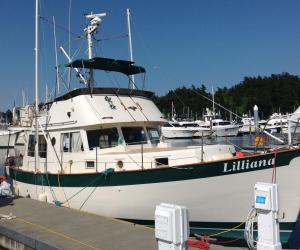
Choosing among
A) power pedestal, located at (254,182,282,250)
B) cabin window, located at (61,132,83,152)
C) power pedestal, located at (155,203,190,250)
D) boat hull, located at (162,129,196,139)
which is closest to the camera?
power pedestal, located at (155,203,190,250)

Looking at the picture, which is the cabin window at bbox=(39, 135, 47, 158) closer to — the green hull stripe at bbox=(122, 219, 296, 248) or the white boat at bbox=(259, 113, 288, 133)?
the green hull stripe at bbox=(122, 219, 296, 248)

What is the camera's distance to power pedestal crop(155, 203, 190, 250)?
17.1 ft

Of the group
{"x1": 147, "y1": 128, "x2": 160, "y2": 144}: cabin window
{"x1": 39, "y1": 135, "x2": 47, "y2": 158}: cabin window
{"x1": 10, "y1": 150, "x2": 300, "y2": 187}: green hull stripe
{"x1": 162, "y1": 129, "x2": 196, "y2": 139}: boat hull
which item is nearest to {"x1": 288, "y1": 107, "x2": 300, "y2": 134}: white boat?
{"x1": 10, "y1": 150, "x2": 300, "y2": 187}: green hull stripe

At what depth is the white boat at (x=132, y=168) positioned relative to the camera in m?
9.70

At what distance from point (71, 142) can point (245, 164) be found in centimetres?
580

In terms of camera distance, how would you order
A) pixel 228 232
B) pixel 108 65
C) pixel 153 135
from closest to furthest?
pixel 228 232 < pixel 108 65 < pixel 153 135

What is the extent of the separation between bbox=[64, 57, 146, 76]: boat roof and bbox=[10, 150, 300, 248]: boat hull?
401cm

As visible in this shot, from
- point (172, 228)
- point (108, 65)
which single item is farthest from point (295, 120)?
point (172, 228)

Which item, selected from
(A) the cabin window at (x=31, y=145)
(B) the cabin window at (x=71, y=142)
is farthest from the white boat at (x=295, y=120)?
(A) the cabin window at (x=31, y=145)

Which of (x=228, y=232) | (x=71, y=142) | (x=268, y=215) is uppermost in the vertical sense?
(x=71, y=142)

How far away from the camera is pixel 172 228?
5.22 metres

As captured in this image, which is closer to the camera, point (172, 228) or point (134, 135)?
point (172, 228)

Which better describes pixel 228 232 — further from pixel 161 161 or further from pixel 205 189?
pixel 161 161

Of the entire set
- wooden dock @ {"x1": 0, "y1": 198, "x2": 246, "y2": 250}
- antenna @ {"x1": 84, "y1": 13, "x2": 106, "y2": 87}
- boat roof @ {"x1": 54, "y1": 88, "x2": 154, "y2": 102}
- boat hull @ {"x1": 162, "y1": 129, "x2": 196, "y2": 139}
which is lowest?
wooden dock @ {"x1": 0, "y1": 198, "x2": 246, "y2": 250}
